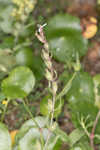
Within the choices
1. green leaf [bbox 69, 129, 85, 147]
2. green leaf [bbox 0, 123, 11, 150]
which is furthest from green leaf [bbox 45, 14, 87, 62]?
green leaf [bbox 0, 123, 11, 150]

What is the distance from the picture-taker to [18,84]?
1.42 meters

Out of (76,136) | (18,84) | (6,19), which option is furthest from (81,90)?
(6,19)

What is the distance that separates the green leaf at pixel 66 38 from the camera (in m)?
1.65

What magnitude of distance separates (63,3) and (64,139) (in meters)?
1.06

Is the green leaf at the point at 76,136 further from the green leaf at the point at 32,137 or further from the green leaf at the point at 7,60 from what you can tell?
the green leaf at the point at 7,60

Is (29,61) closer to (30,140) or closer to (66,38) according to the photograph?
(66,38)

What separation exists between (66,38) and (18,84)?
461mm

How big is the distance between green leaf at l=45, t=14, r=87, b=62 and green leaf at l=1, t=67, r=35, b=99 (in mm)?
272

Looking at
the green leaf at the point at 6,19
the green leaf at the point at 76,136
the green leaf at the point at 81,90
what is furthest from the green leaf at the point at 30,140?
the green leaf at the point at 6,19

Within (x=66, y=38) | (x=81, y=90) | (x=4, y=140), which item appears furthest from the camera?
(x=66, y=38)

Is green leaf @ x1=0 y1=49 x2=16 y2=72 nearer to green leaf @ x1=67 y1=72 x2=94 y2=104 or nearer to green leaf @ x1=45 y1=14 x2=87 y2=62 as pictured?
green leaf @ x1=45 y1=14 x2=87 y2=62

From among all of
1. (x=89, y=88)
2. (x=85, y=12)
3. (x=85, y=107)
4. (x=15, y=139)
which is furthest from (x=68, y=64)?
(x=15, y=139)

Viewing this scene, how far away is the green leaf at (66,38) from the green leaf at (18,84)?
27 cm

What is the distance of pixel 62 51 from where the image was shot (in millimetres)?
1653
